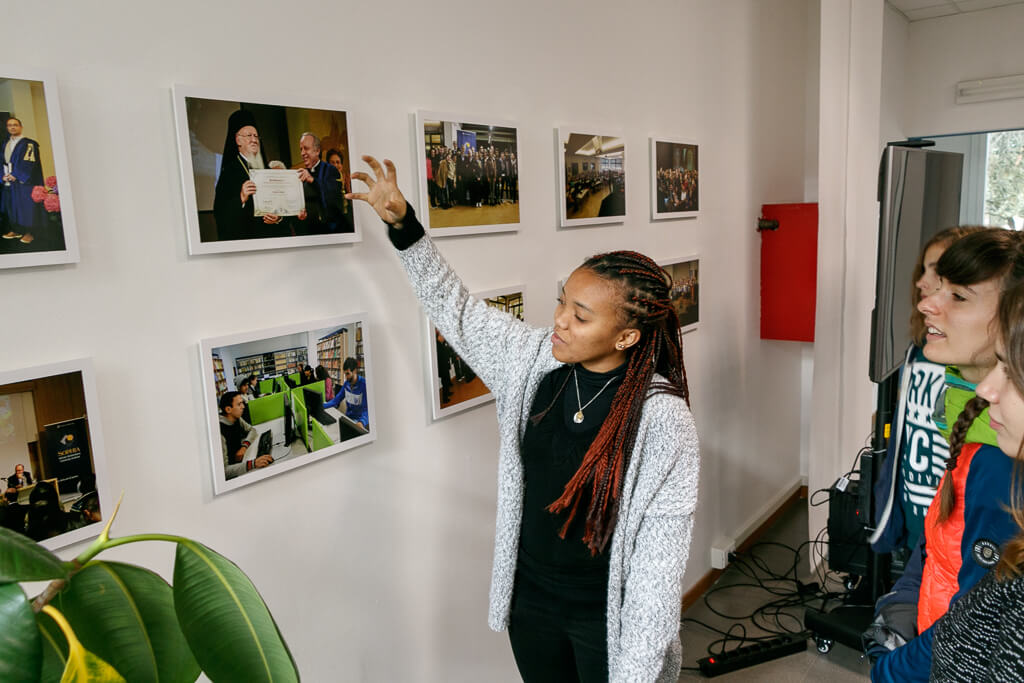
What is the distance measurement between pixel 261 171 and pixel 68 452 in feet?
2.08

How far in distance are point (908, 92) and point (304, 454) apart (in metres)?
5.04

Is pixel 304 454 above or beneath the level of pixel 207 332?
beneath

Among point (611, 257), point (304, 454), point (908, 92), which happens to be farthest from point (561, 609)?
point (908, 92)

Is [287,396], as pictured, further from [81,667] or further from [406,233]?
[81,667]

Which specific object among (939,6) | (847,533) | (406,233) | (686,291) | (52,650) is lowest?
(847,533)

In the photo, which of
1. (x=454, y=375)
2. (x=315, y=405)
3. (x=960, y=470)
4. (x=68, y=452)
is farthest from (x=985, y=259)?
(x=68, y=452)

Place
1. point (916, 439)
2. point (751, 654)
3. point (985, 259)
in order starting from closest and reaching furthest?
point (985, 259) < point (916, 439) < point (751, 654)

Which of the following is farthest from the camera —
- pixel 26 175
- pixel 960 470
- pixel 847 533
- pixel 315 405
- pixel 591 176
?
pixel 847 533

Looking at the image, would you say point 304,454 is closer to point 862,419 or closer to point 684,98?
point 684,98

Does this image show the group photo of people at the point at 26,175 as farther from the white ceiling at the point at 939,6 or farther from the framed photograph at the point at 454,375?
the white ceiling at the point at 939,6

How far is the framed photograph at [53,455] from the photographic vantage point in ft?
3.82

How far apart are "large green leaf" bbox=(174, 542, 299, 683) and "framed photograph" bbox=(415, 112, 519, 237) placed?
3.87ft

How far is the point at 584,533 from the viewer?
1589mm

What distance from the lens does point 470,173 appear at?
6.47 ft
